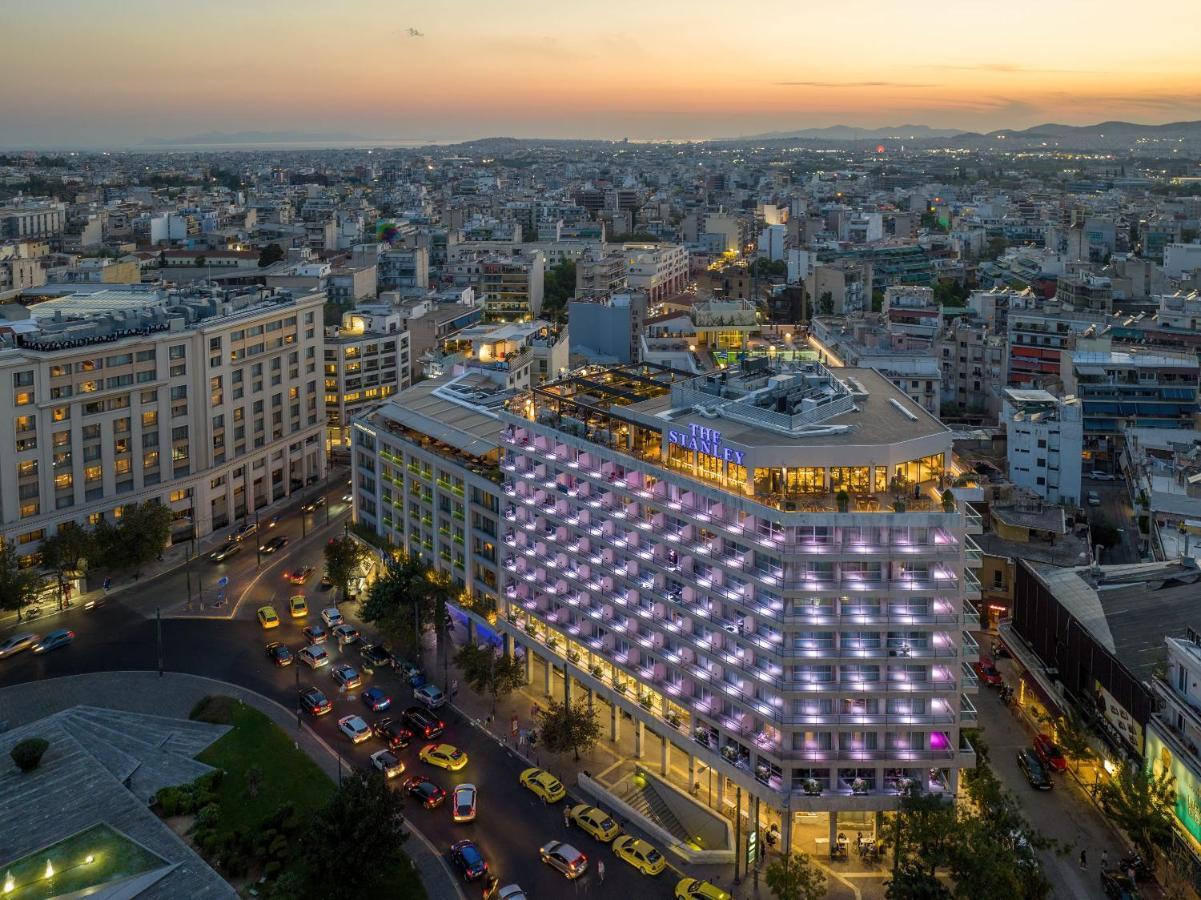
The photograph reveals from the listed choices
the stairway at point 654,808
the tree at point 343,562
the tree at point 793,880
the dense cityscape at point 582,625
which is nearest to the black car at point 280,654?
the dense cityscape at point 582,625

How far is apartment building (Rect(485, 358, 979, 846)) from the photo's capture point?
32312 millimetres

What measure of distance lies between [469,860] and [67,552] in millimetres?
27974

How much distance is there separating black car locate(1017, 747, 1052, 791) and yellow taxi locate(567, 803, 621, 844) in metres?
14.1

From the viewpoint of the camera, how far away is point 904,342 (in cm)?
7544

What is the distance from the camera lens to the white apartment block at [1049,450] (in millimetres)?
58875

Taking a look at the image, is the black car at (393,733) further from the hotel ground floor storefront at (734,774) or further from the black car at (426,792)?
the hotel ground floor storefront at (734,774)

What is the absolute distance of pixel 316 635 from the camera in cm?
4781

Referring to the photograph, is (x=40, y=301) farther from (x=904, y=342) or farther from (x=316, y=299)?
(x=904, y=342)

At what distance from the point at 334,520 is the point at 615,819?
3260 cm

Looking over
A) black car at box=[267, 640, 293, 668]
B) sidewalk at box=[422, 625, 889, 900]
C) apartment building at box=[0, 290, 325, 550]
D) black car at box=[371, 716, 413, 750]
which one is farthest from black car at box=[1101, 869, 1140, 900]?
apartment building at box=[0, 290, 325, 550]

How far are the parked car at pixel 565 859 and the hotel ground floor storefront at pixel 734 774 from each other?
5.00 meters

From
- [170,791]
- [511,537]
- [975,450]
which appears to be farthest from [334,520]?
[975,450]

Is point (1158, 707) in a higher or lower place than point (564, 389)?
lower

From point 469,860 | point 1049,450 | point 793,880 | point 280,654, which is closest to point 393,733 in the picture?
point 469,860
